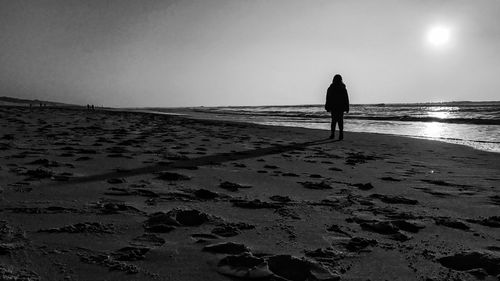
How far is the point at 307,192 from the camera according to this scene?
4.05 metres

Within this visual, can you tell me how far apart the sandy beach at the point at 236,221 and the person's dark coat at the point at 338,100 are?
19.6 feet

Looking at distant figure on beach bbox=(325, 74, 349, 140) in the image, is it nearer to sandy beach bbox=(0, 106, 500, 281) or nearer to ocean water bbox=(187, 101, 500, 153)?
ocean water bbox=(187, 101, 500, 153)

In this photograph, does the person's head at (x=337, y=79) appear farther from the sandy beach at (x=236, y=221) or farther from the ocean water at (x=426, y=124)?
the sandy beach at (x=236, y=221)

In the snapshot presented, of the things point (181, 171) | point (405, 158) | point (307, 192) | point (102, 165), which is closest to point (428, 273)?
point (307, 192)

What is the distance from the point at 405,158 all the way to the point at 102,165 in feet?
18.2

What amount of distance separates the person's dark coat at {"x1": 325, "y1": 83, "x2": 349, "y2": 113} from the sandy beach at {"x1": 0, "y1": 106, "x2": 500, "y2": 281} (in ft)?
19.6

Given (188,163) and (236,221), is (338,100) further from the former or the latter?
(236,221)

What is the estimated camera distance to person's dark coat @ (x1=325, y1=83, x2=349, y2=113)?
37.9ft

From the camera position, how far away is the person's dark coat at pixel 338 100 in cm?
1155

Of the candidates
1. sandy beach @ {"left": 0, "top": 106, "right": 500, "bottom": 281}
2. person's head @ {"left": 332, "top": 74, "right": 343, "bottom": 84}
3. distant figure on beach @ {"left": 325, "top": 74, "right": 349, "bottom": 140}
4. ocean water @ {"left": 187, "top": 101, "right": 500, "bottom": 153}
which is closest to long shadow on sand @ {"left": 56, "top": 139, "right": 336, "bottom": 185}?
sandy beach @ {"left": 0, "top": 106, "right": 500, "bottom": 281}

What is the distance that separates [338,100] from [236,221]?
929 centimetres

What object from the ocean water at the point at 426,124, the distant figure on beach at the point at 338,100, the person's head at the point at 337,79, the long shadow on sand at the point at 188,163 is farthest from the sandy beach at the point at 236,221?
the ocean water at the point at 426,124

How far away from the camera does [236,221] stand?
2.88m

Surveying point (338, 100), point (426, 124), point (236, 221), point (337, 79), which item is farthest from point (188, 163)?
point (426, 124)
